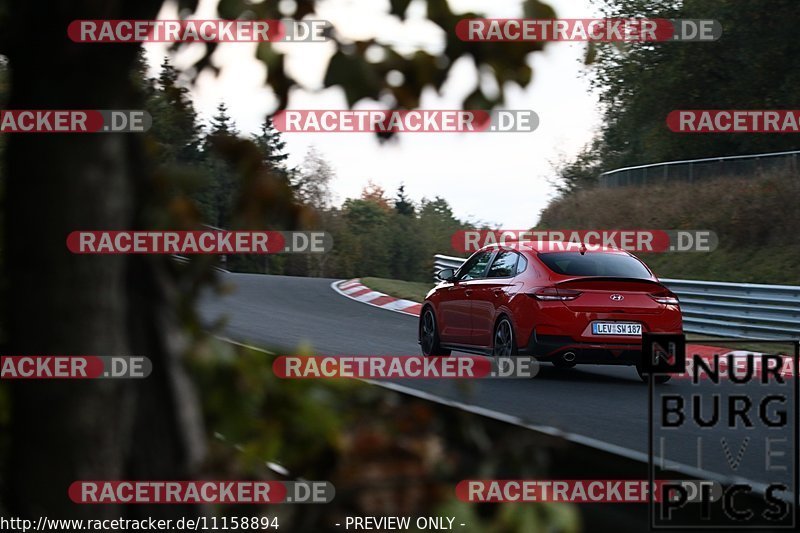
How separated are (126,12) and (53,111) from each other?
0.27m

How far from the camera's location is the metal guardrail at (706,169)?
1240 inches

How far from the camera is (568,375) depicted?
45.6ft

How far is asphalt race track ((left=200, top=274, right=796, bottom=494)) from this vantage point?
639cm

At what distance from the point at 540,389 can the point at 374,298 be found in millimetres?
15514

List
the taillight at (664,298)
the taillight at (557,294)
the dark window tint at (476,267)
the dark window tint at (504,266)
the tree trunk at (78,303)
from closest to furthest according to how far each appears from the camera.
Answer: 1. the tree trunk at (78,303)
2. the taillight at (557,294)
3. the taillight at (664,298)
4. the dark window tint at (504,266)
5. the dark window tint at (476,267)

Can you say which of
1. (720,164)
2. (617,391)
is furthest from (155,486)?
(720,164)

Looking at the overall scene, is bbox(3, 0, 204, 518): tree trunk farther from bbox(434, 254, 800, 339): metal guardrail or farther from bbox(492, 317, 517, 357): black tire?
bbox(434, 254, 800, 339): metal guardrail

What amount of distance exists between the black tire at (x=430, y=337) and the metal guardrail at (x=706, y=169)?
17810 millimetres

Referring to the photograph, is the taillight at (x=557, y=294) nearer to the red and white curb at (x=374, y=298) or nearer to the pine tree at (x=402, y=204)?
the red and white curb at (x=374, y=298)

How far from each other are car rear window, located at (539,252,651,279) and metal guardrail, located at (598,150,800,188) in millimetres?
18856

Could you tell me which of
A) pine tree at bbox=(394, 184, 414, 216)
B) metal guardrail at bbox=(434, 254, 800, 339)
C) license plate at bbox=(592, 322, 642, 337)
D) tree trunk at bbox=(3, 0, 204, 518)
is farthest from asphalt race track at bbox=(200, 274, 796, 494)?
pine tree at bbox=(394, 184, 414, 216)

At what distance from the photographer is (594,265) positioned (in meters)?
13.1

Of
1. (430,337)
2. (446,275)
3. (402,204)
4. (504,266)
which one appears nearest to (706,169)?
(430,337)

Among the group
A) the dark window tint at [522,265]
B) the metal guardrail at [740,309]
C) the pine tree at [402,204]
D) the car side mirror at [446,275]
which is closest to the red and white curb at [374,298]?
the metal guardrail at [740,309]
